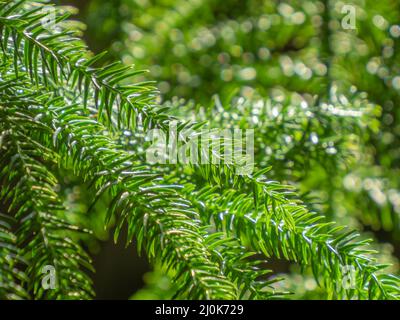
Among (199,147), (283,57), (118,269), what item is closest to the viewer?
(199,147)

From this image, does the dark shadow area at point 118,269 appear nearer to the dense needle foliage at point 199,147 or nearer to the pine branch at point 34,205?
the dense needle foliage at point 199,147

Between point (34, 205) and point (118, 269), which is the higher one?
point (34, 205)

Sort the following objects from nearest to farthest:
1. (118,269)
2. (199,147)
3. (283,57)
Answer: (199,147)
(283,57)
(118,269)

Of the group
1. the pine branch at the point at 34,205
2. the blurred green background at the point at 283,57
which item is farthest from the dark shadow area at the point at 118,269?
the pine branch at the point at 34,205

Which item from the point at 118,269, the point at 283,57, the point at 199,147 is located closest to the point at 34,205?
the point at 199,147

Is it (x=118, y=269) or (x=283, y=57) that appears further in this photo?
(x=118, y=269)

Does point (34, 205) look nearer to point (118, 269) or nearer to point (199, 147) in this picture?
point (199, 147)

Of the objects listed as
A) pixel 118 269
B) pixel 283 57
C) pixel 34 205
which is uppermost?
pixel 283 57

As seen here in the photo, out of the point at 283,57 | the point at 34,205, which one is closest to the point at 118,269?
the point at 283,57

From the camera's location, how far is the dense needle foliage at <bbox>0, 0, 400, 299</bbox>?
32cm

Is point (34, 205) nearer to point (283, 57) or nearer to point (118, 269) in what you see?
point (283, 57)

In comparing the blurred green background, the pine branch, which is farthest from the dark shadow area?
the pine branch

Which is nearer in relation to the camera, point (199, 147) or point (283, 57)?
point (199, 147)

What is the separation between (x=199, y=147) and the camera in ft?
1.05
